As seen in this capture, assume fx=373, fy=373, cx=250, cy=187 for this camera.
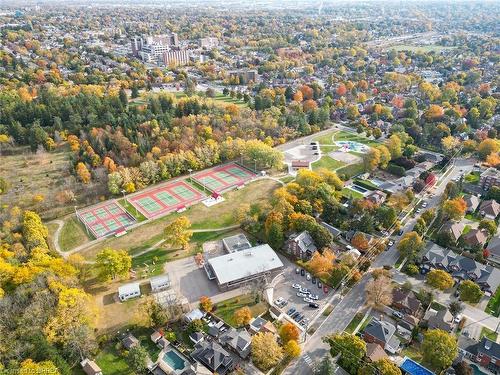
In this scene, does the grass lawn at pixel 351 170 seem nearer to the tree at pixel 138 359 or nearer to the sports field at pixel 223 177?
the sports field at pixel 223 177

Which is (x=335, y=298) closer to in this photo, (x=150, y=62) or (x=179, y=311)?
(x=179, y=311)

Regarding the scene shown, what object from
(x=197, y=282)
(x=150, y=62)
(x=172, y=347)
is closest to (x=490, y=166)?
(x=197, y=282)

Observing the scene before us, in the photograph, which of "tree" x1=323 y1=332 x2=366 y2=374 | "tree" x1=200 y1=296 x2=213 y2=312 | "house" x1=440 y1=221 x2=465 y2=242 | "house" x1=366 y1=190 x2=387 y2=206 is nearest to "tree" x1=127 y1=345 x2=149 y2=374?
"tree" x1=200 y1=296 x2=213 y2=312

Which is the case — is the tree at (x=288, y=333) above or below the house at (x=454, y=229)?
below

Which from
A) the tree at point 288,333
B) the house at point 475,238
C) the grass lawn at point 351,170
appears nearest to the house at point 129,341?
the tree at point 288,333

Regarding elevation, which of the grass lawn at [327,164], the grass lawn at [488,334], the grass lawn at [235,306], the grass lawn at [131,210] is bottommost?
the grass lawn at [131,210]

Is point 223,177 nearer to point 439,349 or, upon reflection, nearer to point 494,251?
point 494,251

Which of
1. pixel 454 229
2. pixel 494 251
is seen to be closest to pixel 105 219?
pixel 454 229
